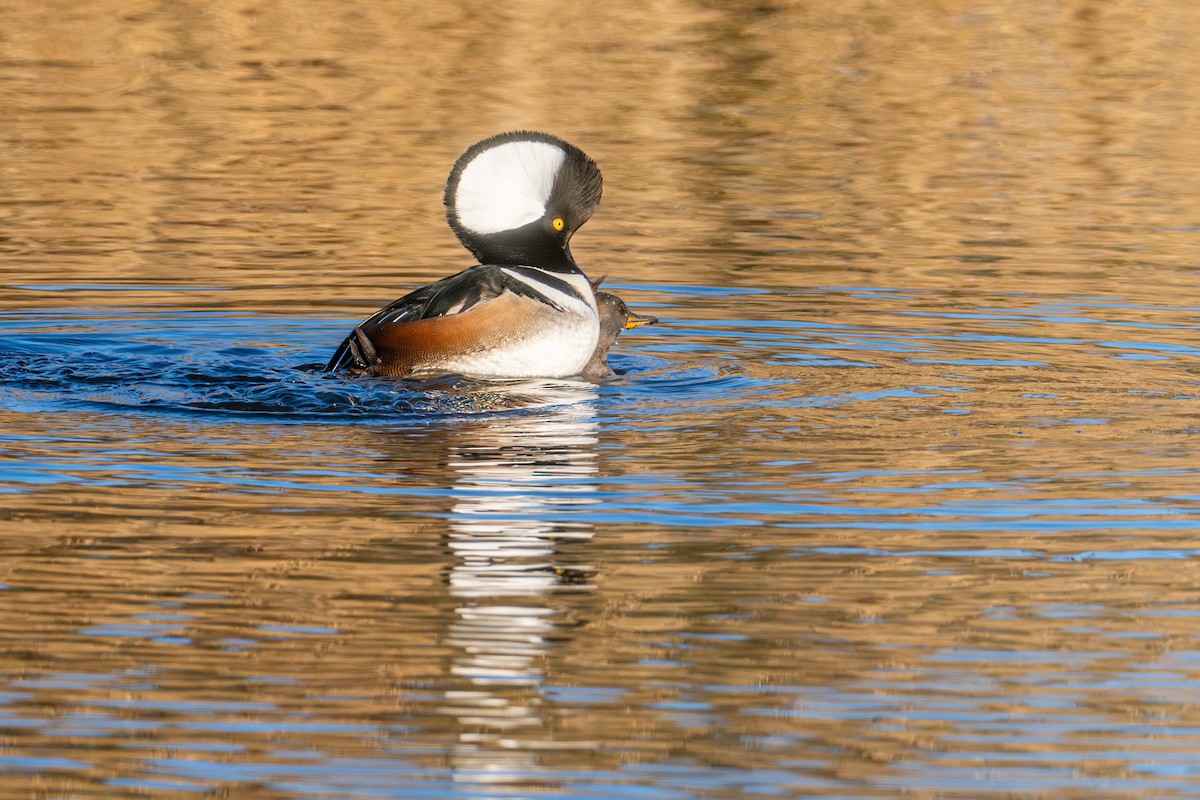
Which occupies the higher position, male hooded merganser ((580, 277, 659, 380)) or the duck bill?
male hooded merganser ((580, 277, 659, 380))

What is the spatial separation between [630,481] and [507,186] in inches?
114

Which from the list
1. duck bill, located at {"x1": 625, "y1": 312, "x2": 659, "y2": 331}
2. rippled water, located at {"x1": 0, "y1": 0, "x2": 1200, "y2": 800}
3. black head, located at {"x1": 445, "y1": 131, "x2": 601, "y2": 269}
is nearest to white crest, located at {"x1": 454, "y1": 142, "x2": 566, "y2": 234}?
black head, located at {"x1": 445, "y1": 131, "x2": 601, "y2": 269}

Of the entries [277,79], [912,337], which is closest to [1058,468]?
[912,337]

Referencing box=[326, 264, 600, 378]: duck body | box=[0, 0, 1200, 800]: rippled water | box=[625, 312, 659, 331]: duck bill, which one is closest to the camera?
box=[0, 0, 1200, 800]: rippled water

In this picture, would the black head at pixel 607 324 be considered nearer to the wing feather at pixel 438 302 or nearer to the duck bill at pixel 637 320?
the duck bill at pixel 637 320

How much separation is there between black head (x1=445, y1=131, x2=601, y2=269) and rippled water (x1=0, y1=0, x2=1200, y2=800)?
88 centimetres

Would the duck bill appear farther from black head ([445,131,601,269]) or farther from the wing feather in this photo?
the wing feather

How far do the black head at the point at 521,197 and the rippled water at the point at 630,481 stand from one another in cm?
88

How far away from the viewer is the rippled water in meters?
5.47

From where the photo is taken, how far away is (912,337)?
1184 centimetres

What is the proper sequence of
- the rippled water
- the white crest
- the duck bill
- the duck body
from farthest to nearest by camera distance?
the duck bill < the white crest < the duck body < the rippled water

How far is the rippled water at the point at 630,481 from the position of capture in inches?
215

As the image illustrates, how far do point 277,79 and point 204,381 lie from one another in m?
13.7

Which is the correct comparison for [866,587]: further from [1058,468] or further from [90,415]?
[90,415]
